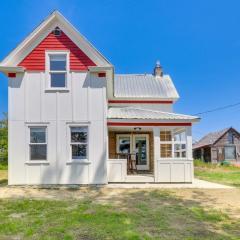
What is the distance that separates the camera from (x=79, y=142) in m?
15.5

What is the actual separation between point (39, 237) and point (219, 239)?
3714 millimetres

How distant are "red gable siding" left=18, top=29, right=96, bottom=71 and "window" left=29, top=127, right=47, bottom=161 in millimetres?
2881

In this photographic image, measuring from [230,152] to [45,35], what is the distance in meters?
38.2

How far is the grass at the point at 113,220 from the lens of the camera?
733cm

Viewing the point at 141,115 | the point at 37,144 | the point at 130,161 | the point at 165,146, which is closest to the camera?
the point at 37,144

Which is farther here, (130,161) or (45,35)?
(130,161)

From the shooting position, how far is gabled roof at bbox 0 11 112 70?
1554cm

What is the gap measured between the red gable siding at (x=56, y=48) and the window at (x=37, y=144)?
2881 mm

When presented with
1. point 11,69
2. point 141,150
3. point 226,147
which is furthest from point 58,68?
point 226,147

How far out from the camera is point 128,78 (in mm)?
25422

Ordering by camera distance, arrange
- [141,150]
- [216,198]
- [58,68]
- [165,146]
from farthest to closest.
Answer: [141,150] < [165,146] < [58,68] < [216,198]

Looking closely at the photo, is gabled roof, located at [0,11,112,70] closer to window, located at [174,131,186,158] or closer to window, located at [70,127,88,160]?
window, located at [70,127,88,160]

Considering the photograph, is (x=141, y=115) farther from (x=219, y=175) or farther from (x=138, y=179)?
(x=219, y=175)

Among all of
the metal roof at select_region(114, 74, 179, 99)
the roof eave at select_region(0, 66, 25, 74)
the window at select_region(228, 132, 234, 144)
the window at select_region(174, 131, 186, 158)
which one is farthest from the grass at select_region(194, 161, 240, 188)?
the window at select_region(228, 132, 234, 144)
